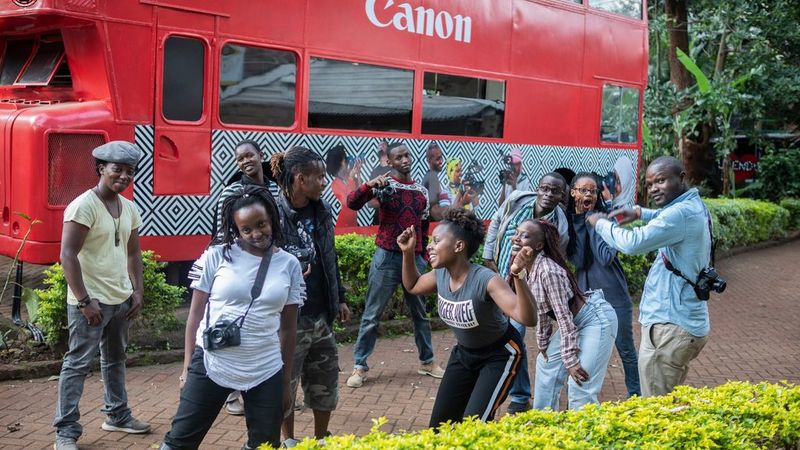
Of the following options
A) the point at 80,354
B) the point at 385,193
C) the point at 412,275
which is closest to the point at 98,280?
the point at 80,354

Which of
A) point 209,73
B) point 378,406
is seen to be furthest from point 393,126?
point 378,406

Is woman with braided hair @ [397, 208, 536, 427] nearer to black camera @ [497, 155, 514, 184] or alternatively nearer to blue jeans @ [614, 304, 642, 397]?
blue jeans @ [614, 304, 642, 397]

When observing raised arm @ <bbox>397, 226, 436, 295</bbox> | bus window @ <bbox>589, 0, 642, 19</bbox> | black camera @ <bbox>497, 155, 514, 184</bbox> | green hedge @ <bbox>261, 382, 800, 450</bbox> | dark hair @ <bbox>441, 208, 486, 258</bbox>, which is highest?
bus window @ <bbox>589, 0, 642, 19</bbox>

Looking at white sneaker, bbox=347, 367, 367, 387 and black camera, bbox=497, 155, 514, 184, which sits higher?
black camera, bbox=497, 155, 514, 184

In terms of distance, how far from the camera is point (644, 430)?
135 inches

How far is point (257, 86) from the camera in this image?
8.38 meters

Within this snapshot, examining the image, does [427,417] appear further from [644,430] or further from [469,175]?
[469,175]

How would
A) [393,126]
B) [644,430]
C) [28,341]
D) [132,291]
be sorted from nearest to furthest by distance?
1. [644,430]
2. [132,291]
3. [28,341]
4. [393,126]

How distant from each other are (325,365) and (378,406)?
140 cm

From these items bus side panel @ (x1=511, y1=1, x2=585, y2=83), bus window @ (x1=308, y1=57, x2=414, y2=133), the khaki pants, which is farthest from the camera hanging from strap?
bus side panel @ (x1=511, y1=1, x2=585, y2=83)

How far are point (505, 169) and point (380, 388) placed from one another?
17.6ft

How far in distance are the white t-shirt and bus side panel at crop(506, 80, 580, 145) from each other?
25.4ft

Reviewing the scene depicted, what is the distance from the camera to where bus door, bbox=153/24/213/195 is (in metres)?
7.64

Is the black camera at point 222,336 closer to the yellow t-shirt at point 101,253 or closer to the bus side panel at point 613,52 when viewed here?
the yellow t-shirt at point 101,253
